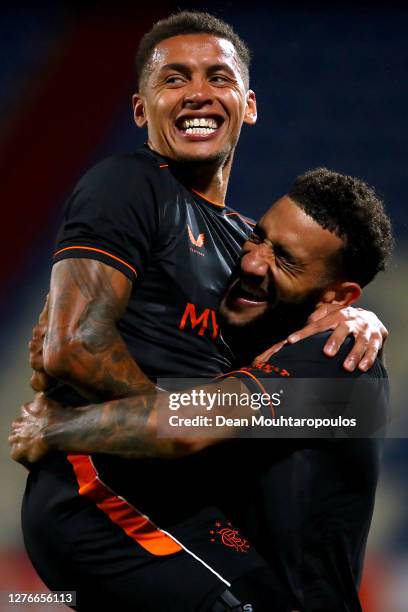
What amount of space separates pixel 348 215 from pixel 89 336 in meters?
0.66

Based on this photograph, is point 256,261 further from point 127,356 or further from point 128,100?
point 128,100

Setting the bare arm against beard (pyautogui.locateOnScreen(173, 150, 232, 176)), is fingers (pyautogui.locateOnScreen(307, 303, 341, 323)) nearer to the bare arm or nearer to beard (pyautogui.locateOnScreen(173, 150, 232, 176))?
the bare arm

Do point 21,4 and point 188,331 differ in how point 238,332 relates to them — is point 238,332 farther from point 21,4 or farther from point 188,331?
point 21,4

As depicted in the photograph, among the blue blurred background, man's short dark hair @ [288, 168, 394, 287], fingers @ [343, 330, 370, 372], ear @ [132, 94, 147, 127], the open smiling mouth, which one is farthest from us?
the blue blurred background

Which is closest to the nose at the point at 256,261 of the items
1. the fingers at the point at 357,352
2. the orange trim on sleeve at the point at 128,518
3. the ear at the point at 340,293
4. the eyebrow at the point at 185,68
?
the ear at the point at 340,293

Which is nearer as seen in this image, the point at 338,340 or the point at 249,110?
the point at 338,340

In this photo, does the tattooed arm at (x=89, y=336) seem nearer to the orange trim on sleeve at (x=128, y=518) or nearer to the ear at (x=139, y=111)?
the orange trim on sleeve at (x=128, y=518)

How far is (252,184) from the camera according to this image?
187 inches

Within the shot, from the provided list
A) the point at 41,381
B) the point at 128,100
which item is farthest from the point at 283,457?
the point at 128,100

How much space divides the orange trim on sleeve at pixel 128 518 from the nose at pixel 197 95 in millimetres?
895

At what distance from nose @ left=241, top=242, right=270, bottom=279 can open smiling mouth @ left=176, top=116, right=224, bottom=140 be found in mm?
299

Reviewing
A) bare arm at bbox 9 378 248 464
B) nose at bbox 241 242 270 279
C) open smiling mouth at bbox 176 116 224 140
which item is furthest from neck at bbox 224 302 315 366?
open smiling mouth at bbox 176 116 224 140

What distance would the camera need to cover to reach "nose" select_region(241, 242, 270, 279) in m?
1.86

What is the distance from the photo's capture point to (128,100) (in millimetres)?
4723
